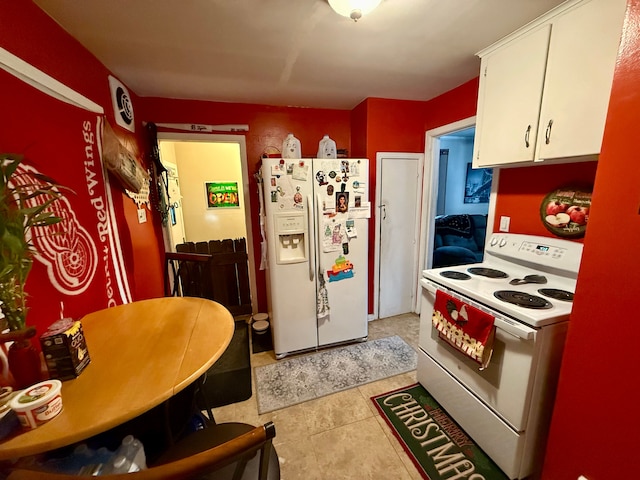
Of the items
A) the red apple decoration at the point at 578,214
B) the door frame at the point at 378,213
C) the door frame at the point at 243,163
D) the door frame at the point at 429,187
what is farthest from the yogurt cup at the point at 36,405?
the door frame at the point at 429,187

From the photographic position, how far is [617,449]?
95cm

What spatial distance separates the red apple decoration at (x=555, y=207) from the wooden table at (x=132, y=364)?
199 centimetres

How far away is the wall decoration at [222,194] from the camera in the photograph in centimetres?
345

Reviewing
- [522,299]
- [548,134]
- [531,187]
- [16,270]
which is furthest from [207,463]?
[531,187]

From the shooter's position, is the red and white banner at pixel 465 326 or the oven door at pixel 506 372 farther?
the red and white banner at pixel 465 326

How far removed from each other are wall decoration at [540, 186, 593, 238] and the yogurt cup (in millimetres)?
2353

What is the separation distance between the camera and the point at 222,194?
3.51m

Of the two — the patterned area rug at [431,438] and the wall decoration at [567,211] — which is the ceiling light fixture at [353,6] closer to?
the wall decoration at [567,211]

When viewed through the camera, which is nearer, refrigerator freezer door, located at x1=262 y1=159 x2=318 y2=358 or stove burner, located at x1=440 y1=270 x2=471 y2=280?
stove burner, located at x1=440 y1=270 x2=471 y2=280

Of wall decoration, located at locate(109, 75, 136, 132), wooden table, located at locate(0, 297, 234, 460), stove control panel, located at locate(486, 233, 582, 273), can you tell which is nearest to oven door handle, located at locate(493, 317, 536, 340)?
stove control panel, located at locate(486, 233, 582, 273)

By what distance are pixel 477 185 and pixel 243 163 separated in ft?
13.8

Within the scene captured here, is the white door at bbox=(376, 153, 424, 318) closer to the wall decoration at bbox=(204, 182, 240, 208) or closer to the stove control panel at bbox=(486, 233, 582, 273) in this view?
the stove control panel at bbox=(486, 233, 582, 273)

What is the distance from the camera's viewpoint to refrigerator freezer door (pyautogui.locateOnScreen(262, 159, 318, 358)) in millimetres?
2131

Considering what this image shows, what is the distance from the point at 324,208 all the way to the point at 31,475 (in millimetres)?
1986
